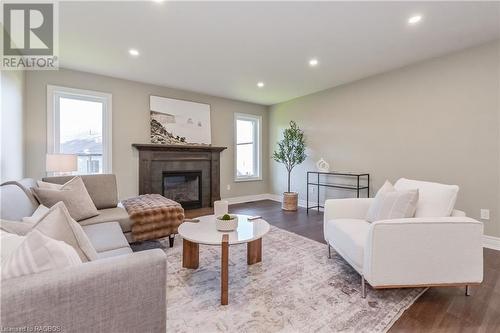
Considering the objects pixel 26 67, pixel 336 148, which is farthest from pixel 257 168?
pixel 26 67

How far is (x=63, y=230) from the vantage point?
1.03 meters

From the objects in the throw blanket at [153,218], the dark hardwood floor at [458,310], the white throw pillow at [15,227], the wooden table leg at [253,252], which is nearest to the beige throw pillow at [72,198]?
the throw blanket at [153,218]

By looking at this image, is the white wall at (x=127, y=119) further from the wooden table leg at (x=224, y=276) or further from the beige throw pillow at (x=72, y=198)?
the wooden table leg at (x=224, y=276)

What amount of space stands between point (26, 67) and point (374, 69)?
16.8 feet

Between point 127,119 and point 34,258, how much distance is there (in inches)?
151

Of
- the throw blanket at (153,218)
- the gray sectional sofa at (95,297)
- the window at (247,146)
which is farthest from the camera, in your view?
the window at (247,146)

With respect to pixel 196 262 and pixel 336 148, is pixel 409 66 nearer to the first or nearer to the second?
pixel 336 148

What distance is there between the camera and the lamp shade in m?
3.01

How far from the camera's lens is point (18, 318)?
0.72m

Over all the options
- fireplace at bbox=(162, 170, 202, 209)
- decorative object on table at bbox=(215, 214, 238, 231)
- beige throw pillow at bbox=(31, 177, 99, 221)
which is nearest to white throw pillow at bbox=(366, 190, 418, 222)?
decorative object on table at bbox=(215, 214, 238, 231)

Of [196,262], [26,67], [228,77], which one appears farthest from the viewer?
[228,77]

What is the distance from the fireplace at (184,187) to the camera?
473 cm

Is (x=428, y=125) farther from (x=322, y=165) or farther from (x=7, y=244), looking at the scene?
(x=7, y=244)

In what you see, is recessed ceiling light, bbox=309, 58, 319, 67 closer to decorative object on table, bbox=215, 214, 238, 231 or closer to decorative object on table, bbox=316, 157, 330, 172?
decorative object on table, bbox=316, 157, 330, 172
